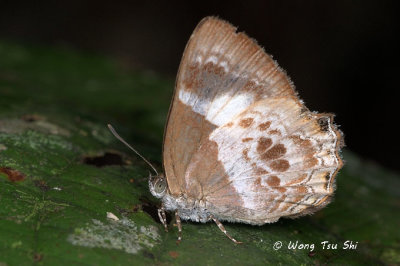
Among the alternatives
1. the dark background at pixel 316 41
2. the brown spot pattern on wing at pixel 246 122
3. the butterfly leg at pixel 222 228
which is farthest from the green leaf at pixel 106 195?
the dark background at pixel 316 41

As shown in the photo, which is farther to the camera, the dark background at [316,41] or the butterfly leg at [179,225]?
the dark background at [316,41]

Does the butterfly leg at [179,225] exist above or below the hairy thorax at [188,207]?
below

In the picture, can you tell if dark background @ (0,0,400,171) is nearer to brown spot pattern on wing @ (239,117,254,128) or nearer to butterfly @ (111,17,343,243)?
butterfly @ (111,17,343,243)

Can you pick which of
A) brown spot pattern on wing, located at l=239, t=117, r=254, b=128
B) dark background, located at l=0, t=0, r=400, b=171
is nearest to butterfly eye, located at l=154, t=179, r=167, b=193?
brown spot pattern on wing, located at l=239, t=117, r=254, b=128

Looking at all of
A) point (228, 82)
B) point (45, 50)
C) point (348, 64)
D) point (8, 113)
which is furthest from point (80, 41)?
point (228, 82)

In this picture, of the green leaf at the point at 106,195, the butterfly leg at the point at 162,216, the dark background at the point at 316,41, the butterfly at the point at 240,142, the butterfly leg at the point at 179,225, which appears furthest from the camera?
A: the dark background at the point at 316,41

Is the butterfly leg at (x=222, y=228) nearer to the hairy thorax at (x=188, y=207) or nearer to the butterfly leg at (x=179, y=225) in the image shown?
the hairy thorax at (x=188, y=207)
